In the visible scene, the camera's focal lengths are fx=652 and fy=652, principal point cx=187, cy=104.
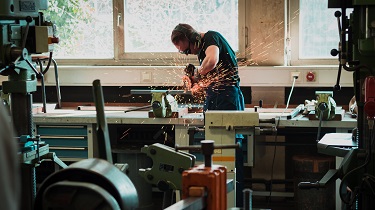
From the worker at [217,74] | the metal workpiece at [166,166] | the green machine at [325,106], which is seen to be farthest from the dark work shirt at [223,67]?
the metal workpiece at [166,166]

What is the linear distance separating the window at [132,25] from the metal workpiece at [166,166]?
3.16 meters

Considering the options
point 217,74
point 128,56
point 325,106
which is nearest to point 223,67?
point 217,74

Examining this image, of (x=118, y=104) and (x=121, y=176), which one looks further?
(x=118, y=104)

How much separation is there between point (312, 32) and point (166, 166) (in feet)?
10.7

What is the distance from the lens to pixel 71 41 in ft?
19.3

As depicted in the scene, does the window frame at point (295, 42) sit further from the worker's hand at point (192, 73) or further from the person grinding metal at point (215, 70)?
the worker's hand at point (192, 73)

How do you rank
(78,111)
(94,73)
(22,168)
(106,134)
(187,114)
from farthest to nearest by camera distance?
(94,73) → (78,111) → (187,114) → (22,168) → (106,134)

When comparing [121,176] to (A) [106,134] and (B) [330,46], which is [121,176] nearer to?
(A) [106,134]

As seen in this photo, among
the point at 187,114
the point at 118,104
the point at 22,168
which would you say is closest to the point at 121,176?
the point at 22,168

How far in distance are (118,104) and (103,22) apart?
745mm

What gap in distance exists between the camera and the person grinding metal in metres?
4.56

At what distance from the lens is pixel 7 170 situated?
0.99 metres

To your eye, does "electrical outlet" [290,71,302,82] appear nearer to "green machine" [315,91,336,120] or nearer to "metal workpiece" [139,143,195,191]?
"green machine" [315,91,336,120]

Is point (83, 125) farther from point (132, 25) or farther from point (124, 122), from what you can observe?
point (132, 25)
